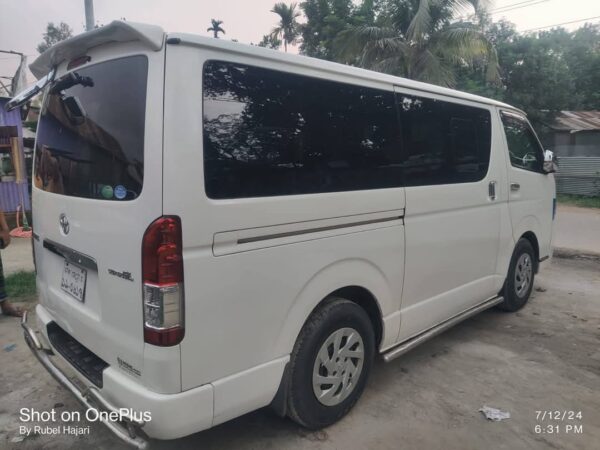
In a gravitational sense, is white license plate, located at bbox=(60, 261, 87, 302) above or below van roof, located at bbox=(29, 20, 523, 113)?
below

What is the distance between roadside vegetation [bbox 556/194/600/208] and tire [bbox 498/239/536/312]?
36.4ft

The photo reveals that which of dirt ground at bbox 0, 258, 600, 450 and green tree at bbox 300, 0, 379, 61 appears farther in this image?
green tree at bbox 300, 0, 379, 61

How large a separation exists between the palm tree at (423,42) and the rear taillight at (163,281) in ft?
39.4

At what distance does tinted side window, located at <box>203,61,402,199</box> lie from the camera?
2.05 meters

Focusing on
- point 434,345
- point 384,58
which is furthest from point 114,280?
point 384,58

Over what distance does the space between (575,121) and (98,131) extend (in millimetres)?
20866

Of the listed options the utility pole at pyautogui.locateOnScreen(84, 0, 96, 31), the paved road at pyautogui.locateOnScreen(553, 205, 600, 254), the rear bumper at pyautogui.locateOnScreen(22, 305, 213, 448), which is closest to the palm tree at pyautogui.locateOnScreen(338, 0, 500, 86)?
the paved road at pyautogui.locateOnScreen(553, 205, 600, 254)

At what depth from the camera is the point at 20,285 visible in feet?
17.9

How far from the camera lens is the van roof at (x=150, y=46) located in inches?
74.4

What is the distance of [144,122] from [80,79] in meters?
0.75

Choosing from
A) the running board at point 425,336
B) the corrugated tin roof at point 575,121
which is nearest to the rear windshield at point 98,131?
the running board at point 425,336

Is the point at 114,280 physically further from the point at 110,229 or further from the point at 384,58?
the point at 384,58

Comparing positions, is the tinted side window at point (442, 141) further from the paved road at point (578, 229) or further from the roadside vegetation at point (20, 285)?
the paved road at point (578, 229)

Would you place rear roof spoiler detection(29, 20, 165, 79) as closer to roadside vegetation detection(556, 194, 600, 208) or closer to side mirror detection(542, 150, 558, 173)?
side mirror detection(542, 150, 558, 173)
